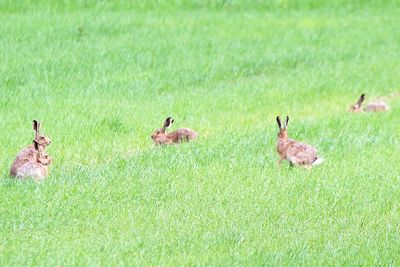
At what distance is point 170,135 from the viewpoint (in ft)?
51.5

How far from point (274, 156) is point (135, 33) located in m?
11.4

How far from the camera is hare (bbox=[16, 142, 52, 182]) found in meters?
12.6

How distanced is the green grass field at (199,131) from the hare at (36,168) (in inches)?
7.6

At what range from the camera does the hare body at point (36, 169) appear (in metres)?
12.6

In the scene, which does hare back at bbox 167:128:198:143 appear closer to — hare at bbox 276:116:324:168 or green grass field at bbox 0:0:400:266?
green grass field at bbox 0:0:400:266

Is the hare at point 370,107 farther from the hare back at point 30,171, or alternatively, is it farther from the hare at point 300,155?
the hare back at point 30,171

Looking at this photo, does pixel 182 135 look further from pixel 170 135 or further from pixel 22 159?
pixel 22 159

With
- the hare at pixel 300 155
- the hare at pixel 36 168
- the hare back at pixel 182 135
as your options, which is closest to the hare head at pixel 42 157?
the hare at pixel 36 168

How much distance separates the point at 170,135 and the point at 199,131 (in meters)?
1.36

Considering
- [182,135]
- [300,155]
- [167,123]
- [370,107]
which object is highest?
[300,155]

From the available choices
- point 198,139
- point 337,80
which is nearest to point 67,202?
point 198,139

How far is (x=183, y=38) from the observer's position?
83.0 feet

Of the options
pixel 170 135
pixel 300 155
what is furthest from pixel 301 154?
pixel 170 135

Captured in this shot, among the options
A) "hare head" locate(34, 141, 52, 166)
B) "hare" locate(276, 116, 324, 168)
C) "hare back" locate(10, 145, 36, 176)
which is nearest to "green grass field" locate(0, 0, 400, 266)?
"hare" locate(276, 116, 324, 168)
